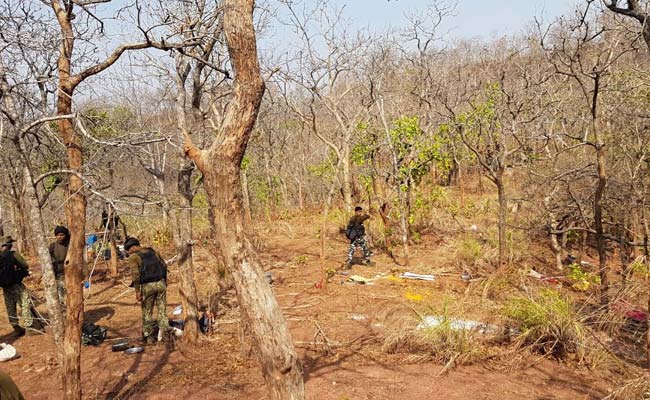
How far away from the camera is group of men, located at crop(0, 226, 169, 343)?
6.48 m

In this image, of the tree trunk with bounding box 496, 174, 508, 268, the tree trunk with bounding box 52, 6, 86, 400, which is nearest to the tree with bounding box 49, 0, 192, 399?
the tree trunk with bounding box 52, 6, 86, 400

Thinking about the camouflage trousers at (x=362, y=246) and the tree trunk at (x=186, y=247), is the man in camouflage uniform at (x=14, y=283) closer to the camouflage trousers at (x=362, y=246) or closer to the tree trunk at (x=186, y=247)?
the tree trunk at (x=186, y=247)

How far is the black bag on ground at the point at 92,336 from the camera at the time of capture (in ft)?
22.1

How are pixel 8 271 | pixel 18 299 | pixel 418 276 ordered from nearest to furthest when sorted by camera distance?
pixel 8 271 < pixel 18 299 < pixel 418 276

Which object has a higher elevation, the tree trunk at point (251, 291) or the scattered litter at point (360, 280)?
the tree trunk at point (251, 291)

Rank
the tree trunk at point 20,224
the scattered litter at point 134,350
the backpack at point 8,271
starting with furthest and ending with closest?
the tree trunk at point 20,224, the backpack at point 8,271, the scattered litter at point 134,350

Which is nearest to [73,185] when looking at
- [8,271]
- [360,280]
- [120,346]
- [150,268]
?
[150,268]

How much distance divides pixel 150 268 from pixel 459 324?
417cm

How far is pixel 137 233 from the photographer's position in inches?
546

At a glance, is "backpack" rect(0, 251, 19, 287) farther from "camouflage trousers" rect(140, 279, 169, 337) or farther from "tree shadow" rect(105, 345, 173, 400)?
"tree shadow" rect(105, 345, 173, 400)

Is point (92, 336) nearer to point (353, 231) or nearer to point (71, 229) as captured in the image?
point (71, 229)

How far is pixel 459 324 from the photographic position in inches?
241

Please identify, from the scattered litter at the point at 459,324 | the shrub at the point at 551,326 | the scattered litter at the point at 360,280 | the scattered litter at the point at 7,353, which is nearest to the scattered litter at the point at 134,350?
the scattered litter at the point at 7,353

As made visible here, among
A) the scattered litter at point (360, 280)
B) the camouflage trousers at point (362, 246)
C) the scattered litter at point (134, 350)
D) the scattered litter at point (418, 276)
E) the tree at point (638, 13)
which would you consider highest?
the tree at point (638, 13)
